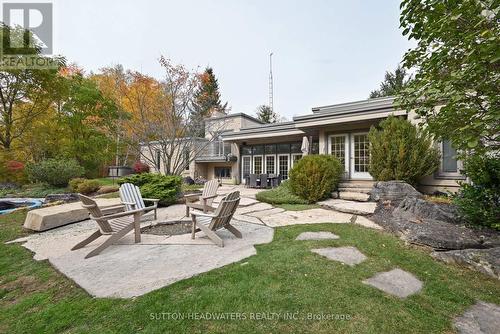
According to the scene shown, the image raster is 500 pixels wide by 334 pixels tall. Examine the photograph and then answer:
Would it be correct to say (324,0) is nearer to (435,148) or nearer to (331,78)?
(435,148)

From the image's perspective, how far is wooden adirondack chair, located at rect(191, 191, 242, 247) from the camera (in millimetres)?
3764

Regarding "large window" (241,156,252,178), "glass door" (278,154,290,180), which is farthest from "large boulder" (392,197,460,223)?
"large window" (241,156,252,178)

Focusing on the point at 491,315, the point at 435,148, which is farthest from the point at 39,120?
the point at 435,148

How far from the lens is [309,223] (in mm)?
5156

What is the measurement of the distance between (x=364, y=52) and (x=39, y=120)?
64.3ft

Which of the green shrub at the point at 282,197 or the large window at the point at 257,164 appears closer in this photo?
the green shrub at the point at 282,197

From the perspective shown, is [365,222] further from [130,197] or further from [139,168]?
[139,168]

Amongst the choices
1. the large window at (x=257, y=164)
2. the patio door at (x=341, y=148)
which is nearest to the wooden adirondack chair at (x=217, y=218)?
the patio door at (x=341, y=148)

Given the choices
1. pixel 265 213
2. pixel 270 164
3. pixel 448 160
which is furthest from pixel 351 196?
pixel 270 164

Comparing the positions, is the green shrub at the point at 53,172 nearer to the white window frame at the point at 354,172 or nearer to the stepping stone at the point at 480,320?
the white window frame at the point at 354,172

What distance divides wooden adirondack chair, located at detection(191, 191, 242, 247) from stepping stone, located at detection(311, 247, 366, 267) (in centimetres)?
157

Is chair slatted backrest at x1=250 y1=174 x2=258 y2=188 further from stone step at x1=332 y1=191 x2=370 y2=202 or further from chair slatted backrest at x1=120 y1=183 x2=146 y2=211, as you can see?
chair slatted backrest at x1=120 y1=183 x2=146 y2=211

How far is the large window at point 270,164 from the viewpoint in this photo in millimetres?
14914

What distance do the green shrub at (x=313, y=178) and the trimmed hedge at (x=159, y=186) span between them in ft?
14.2
